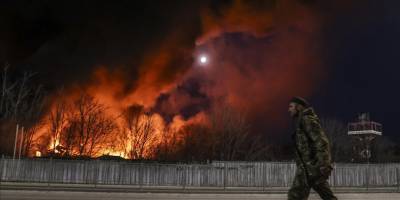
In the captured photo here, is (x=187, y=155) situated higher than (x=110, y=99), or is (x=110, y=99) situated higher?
(x=110, y=99)

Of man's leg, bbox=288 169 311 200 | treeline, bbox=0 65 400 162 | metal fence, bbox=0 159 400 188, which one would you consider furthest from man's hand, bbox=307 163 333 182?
treeline, bbox=0 65 400 162

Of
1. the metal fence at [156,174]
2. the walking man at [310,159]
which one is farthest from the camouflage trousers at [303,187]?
the metal fence at [156,174]

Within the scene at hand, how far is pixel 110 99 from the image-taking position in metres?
49.0

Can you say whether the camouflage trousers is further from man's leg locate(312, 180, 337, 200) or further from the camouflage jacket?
the camouflage jacket

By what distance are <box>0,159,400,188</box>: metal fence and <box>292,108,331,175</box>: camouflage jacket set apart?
1804 centimetres

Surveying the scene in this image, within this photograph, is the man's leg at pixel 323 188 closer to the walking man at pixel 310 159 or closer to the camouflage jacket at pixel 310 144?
the walking man at pixel 310 159

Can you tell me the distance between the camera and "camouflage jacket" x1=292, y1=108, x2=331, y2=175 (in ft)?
21.1

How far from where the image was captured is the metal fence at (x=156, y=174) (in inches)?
1014

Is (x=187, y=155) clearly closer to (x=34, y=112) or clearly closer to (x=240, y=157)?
(x=240, y=157)

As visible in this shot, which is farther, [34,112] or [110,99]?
[110,99]

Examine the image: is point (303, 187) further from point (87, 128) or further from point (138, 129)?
point (138, 129)

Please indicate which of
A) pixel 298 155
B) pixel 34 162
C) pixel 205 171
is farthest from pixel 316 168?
pixel 34 162

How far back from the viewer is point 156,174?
26781 millimetres

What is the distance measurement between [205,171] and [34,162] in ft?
30.4
